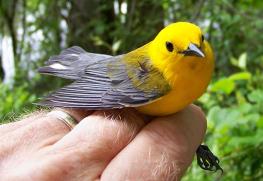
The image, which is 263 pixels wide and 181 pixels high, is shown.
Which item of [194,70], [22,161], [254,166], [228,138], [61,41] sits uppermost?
[194,70]

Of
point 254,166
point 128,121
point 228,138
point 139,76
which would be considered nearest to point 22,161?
point 128,121

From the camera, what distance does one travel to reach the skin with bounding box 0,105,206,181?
1693 mm

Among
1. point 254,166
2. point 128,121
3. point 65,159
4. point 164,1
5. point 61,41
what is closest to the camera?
point 65,159

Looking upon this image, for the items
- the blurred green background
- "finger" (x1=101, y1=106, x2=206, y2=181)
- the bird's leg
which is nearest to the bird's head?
"finger" (x1=101, y1=106, x2=206, y2=181)

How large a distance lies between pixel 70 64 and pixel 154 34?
3.52 metres

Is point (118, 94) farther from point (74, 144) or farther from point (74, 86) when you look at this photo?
point (74, 144)

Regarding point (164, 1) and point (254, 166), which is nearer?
point (254, 166)

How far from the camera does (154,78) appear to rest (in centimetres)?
212

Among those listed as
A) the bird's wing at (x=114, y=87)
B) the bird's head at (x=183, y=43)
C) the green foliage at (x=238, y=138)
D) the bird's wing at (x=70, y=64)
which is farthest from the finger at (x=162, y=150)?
the bird's wing at (x=70, y=64)

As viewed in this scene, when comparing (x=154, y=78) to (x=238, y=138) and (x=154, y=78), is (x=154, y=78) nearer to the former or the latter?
(x=154, y=78)

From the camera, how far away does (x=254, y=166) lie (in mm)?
2723

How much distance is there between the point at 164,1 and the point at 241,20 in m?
0.80

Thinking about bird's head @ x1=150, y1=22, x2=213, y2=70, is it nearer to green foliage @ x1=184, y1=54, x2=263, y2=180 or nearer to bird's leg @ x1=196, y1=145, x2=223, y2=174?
bird's leg @ x1=196, y1=145, x2=223, y2=174

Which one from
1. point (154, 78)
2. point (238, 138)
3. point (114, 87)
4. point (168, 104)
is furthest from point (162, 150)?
point (238, 138)
